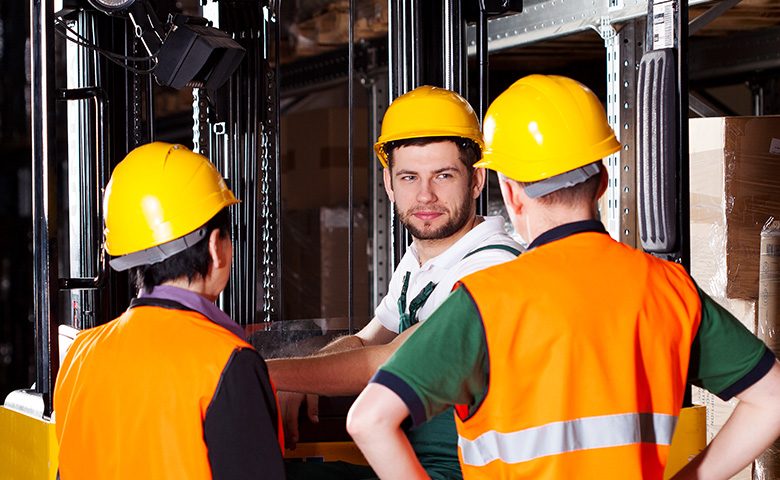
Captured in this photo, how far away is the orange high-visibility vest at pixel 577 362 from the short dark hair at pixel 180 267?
0.71 meters

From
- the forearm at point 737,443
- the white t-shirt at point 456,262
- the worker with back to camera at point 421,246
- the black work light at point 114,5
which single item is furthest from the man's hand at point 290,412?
the black work light at point 114,5

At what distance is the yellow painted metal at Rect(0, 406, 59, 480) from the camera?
3.21 m

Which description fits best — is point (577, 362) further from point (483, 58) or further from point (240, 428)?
point (483, 58)

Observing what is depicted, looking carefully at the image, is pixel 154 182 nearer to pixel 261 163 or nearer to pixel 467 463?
pixel 467 463

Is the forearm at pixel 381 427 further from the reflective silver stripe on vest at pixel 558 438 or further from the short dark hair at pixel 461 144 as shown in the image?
the short dark hair at pixel 461 144

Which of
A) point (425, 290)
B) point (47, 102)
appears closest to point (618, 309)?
point (425, 290)

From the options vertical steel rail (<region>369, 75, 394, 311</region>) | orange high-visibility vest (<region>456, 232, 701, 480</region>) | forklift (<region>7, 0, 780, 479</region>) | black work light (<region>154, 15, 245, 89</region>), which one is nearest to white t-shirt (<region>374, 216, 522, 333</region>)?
forklift (<region>7, 0, 780, 479</region>)

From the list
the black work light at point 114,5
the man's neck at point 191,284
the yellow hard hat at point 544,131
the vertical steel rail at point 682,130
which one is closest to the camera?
the yellow hard hat at point 544,131

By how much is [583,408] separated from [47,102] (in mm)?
1963

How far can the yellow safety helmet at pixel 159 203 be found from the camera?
2.48 meters

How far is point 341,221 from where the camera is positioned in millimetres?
7457

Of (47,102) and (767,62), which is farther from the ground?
(767,62)

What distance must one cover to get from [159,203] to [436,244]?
1.12 metres

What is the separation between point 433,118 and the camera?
3.47 meters
